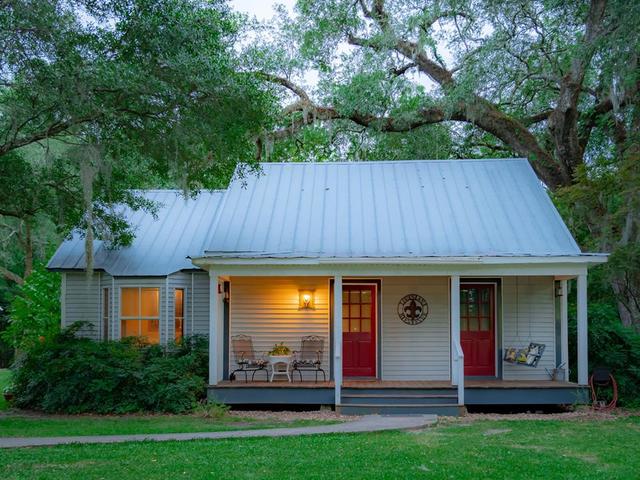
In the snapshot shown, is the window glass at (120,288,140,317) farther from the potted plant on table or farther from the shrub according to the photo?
the shrub

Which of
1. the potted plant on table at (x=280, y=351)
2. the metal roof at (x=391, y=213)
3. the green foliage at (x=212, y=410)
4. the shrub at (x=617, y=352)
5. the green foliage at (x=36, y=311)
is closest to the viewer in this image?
the green foliage at (x=212, y=410)

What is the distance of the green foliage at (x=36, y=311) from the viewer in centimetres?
1891

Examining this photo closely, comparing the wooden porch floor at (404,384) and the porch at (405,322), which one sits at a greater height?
the porch at (405,322)

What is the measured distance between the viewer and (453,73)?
65.5 feet

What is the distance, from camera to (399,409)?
13.0m

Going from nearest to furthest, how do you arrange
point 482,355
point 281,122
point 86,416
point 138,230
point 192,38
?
point 192,38
point 86,416
point 482,355
point 138,230
point 281,122

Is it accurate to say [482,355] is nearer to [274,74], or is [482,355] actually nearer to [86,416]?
[86,416]

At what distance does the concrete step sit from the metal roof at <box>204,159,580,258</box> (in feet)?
8.48

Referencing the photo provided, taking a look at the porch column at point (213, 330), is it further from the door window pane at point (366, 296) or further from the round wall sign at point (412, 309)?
the round wall sign at point (412, 309)

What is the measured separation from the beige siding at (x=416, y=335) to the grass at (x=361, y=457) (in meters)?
4.11

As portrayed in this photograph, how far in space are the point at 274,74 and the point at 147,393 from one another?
1088 cm

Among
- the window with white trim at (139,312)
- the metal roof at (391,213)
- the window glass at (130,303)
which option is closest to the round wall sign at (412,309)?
the metal roof at (391,213)

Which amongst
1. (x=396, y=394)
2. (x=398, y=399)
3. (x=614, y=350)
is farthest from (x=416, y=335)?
(x=614, y=350)

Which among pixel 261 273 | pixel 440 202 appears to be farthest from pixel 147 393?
pixel 440 202
